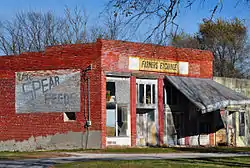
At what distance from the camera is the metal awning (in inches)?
1468

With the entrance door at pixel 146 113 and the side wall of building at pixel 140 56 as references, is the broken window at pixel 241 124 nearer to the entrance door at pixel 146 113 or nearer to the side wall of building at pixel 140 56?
the side wall of building at pixel 140 56

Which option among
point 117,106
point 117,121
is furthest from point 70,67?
point 117,121

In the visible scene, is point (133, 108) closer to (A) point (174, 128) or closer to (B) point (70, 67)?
(A) point (174, 128)

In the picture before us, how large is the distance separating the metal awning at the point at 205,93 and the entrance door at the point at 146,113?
1.56 m

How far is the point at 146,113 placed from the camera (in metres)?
38.2

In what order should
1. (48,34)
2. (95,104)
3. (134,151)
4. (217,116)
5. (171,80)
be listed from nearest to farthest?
(134,151) < (95,104) < (171,80) < (217,116) < (48,34)

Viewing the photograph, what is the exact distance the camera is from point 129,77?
36312 mm

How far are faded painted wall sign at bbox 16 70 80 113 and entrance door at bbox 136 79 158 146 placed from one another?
14.3 ft

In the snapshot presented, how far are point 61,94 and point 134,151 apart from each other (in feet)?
19.9

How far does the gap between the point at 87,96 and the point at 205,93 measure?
839cm

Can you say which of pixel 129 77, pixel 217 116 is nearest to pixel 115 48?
pixel 129 77

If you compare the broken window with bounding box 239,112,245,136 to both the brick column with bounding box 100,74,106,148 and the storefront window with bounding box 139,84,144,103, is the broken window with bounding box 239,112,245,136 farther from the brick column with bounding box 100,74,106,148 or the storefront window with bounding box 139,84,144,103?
the brick column with bounding box 100,74,106,148

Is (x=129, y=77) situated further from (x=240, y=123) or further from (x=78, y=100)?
(x=240, y=123)

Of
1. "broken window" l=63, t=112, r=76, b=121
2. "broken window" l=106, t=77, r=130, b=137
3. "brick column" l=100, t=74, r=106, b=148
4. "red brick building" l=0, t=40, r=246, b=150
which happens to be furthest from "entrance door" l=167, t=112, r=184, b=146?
"broken window" l=63, t=112, r=76, b=121
